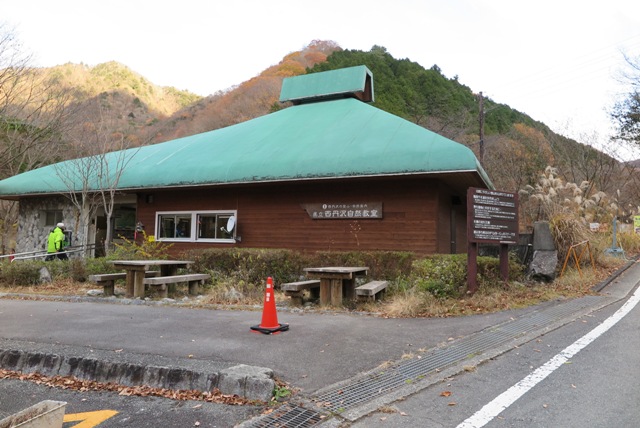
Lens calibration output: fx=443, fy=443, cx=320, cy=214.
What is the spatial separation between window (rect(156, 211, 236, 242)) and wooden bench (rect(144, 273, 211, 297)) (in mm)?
3103

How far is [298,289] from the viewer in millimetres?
8250

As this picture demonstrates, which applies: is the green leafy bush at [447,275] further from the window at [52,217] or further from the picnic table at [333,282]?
the window at [52,217]

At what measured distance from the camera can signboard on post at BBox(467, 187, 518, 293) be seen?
8.41 metres

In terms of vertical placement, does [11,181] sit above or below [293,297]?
above

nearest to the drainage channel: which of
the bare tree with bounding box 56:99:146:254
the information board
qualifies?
the information board

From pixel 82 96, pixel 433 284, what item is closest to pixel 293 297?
pixel 433 284

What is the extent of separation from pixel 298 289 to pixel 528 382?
4703 millimetres

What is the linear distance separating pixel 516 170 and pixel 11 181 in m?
26.0

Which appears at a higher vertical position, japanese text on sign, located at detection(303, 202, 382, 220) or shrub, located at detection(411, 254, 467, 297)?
japanese text on sign, located at detection(303, 202, 382, 220)

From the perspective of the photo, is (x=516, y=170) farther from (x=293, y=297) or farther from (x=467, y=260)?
(x=293, y=297)

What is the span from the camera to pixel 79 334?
6.12 meters

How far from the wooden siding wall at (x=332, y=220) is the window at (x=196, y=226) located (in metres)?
0.20

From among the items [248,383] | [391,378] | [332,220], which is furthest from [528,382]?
[332,220]

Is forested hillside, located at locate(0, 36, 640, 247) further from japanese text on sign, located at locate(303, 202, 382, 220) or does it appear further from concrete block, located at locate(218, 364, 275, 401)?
concrete block, located at locate(218, 364, 275, 401)
